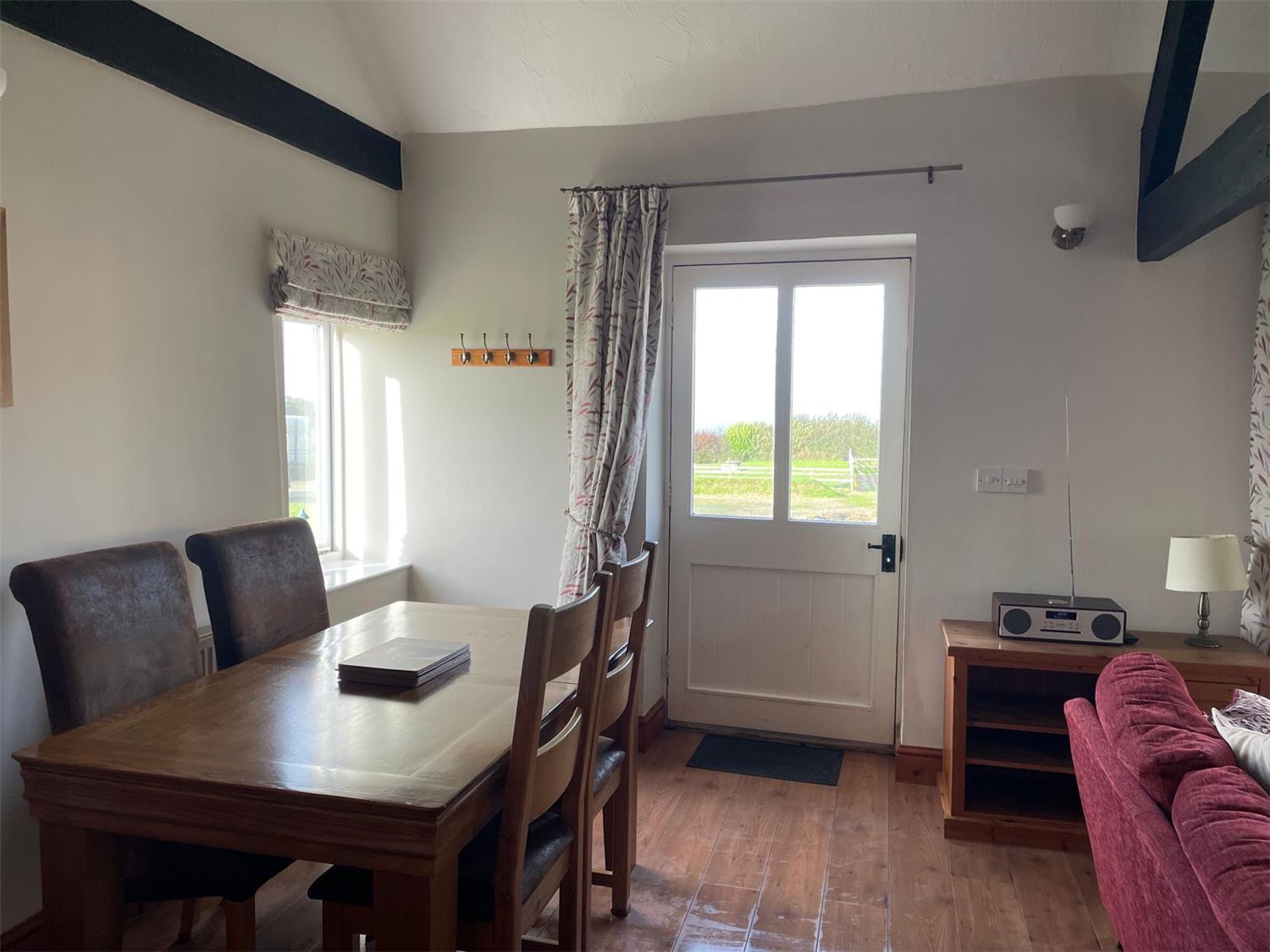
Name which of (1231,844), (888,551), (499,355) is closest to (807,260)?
(888,551)

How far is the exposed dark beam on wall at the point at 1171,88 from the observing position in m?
2.59

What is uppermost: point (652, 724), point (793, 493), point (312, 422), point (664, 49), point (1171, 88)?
point (664, 49)

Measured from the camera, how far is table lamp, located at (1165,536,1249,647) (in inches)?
106

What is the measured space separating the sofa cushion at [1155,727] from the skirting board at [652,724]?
1.92 meters

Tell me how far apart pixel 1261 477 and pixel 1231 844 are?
6.24ft

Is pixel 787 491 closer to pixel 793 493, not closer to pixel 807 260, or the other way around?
pixel 793 493

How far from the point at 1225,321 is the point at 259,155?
333cm

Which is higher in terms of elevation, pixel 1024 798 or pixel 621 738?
pixel 621 738

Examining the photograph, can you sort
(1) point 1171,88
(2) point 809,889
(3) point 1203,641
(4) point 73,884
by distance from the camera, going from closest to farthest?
(4) point 73,884 → (2) point 809,889 → (1) point 1171,88 → (3) point 1203,641

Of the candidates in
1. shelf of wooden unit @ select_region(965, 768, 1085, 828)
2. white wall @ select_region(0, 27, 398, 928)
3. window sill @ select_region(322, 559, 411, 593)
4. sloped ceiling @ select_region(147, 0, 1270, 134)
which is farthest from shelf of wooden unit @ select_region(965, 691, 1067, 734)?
white wall @ select_region(0, 27, 398, 928)

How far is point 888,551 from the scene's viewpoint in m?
3.53

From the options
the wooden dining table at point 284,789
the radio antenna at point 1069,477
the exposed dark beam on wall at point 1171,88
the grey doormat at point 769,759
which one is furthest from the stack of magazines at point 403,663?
the exposed dark beam on wall at point 1171,88

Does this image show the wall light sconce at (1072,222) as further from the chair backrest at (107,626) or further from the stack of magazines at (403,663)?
the chair backrest at (107,626)

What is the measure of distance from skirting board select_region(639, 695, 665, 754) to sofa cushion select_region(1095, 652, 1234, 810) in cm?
192
